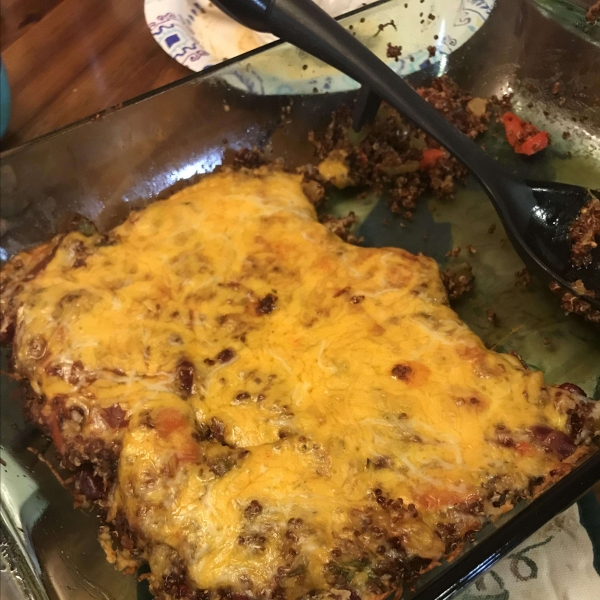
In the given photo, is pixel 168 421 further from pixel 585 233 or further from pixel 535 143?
pixel 535 143

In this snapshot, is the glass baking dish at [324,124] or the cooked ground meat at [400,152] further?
the cooked ground meat at [400,152]

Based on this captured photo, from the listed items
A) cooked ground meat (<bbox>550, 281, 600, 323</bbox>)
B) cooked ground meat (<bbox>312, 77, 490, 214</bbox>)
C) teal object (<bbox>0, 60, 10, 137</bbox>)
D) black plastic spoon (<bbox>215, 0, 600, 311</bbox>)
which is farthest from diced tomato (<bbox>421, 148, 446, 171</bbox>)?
teal object (<bbox>0, 60, 10, 137</bbox>)

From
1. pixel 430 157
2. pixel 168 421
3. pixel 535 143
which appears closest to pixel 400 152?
pixel 430 157

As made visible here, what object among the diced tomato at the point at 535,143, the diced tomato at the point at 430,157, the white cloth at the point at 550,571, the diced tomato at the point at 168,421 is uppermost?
the diced tomato at the point at 168,421

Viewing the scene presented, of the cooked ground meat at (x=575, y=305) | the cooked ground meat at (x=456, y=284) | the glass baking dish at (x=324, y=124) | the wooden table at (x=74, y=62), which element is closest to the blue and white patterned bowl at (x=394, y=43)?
the glass baking dish at (x=324, y=124)

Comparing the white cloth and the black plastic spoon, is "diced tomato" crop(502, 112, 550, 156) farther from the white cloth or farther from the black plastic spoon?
the white cloth

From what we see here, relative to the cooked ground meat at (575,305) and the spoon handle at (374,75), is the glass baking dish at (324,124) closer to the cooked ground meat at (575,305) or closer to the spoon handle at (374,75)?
the cooked ground meat at (575,305)

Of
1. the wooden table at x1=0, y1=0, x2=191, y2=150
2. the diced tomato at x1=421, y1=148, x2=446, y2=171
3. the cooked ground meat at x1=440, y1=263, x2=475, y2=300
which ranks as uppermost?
the wooden table at x1=0, y1=0, x2=191, y2=150
